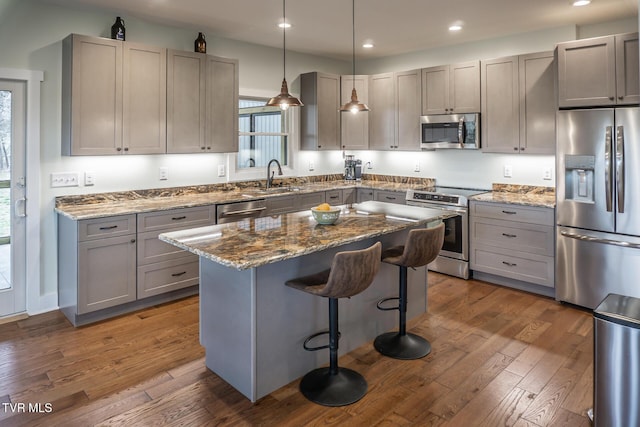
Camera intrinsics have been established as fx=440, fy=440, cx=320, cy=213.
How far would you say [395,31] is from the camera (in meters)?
4.79

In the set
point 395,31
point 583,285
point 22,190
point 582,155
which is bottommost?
point 583,285

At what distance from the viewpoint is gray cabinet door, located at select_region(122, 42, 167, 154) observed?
12.9ft

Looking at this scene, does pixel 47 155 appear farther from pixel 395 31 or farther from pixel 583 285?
pixel 583 285

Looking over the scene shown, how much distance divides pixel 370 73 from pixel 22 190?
15.0ft

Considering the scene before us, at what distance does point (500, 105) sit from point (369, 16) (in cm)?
171

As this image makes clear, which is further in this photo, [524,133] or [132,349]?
[524,133]

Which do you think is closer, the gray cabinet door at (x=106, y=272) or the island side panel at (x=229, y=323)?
the island side panel at (x=229, y=323)

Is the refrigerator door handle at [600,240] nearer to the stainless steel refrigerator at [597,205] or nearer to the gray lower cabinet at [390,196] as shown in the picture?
the stainless steel refrigerator at [597,205]

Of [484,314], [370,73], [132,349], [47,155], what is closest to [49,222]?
[47,155]

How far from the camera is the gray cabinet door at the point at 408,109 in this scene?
5.47 m

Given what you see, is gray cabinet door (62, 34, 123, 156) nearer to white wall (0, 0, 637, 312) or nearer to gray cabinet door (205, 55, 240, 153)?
white wall (0, 0, 637, 312)

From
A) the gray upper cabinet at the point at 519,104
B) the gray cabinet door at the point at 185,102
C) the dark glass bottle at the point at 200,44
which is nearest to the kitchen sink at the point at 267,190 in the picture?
the gray cabinet door at the point at 185,102

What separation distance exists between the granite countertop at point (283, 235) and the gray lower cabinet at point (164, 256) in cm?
120

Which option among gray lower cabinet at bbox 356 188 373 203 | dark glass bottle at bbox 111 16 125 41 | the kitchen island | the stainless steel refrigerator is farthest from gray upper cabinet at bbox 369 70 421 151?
dark glass bottle at bbox 111 16 125 41
